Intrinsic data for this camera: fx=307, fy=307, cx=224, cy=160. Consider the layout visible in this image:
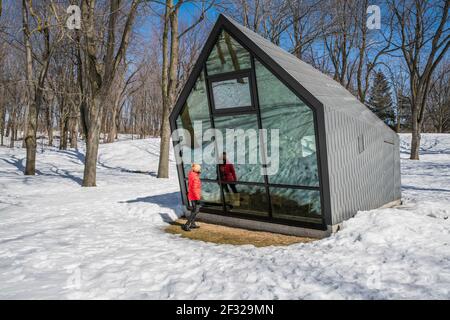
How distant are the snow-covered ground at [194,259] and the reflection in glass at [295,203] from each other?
96 cm

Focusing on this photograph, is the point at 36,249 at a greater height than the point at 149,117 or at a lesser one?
lesser

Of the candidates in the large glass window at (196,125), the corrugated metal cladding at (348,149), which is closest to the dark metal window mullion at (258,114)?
the corrugated metal cladding at (348,149)

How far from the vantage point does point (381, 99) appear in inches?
1775

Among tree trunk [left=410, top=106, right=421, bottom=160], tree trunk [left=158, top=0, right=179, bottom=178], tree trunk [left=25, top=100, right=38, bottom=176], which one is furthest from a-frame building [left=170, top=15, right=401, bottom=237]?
tree trunk [left=410, top=106, right=421, bottom=160]

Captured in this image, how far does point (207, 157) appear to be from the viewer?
9.09 m

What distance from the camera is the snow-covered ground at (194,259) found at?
14.2 ft

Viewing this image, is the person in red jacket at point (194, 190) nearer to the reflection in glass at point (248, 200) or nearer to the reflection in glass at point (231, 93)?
the reflection in glass at point (248, 200)

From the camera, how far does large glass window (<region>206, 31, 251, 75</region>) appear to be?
776 cm

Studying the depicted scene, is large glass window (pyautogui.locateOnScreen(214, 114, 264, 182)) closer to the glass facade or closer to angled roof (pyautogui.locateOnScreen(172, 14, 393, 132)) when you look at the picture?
the glass facade

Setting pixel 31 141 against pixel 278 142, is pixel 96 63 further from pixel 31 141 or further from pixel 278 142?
pixel 278 142

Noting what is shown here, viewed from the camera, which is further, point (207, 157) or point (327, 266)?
point (207, 157)
